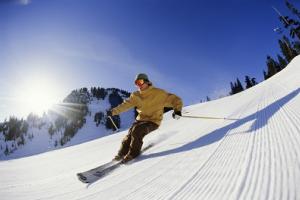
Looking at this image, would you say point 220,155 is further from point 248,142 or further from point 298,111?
point 298,111

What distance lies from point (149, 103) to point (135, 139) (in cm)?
114

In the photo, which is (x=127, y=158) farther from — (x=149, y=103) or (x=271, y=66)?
(x=271, y=66)

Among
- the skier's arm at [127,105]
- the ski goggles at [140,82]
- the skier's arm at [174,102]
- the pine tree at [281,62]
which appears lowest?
the skier's arm at [174,102]

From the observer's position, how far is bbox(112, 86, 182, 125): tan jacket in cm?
590

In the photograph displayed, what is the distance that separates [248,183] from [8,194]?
315cm

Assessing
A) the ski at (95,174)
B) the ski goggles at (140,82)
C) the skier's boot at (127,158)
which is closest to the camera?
the ski at (95,174)

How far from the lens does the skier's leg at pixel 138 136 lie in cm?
487

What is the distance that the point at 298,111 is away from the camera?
4.77 metres

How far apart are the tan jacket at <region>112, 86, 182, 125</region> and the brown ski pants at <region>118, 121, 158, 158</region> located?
0.73ft

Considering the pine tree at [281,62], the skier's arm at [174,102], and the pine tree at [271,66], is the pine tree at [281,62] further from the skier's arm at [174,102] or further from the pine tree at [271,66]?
the skier's arm at [174,102]

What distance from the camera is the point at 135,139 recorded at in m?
5.07

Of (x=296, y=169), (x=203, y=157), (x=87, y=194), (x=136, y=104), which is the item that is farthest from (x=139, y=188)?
(x=136, y=104)

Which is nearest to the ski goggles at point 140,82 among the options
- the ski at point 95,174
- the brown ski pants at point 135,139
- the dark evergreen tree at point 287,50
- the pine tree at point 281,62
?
the brown ski pants at point 135,139

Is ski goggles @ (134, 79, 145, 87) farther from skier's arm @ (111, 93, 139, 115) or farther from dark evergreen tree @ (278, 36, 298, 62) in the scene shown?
dark evergreen tree @ (278, 36, 298, 62)
